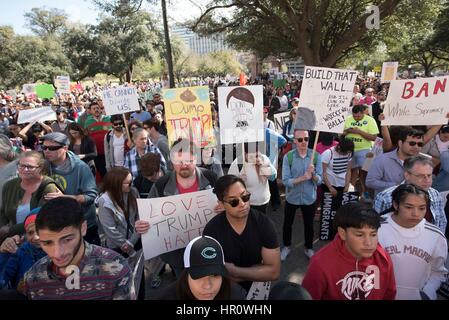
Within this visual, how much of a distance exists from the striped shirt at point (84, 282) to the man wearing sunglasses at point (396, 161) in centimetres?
303

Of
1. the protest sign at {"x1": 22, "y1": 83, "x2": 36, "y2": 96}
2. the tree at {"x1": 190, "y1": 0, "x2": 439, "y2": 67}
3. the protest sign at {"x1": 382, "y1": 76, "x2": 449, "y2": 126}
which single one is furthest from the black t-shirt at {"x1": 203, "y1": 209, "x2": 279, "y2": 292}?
the protest sign at {"x1": 22, "y1": 83, "x2": 36, "y2": 96}

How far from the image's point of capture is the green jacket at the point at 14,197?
2852 millimetres

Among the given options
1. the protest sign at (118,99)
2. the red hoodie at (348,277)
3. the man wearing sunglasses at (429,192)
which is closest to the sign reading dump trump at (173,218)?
the red hoodie at (348,277)

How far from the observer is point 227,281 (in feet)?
6.21

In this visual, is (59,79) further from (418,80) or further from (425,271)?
(425,271)

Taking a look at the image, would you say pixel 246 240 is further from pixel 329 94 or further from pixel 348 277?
pixel 329 94

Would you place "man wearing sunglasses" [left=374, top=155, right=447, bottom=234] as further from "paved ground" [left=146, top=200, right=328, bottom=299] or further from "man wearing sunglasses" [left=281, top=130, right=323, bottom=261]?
"paved ground" [left=146, top=200, right=328, bottom=299]

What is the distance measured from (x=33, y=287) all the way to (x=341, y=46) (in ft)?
57.3

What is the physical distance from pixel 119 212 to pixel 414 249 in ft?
8.20

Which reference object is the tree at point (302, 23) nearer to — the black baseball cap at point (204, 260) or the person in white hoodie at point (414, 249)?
the person in white hoodie at point (414, 249)

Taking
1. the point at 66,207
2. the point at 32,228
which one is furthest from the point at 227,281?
the point at 32,228

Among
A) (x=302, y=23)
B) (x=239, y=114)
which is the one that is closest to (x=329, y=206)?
(x=239, y=114)
